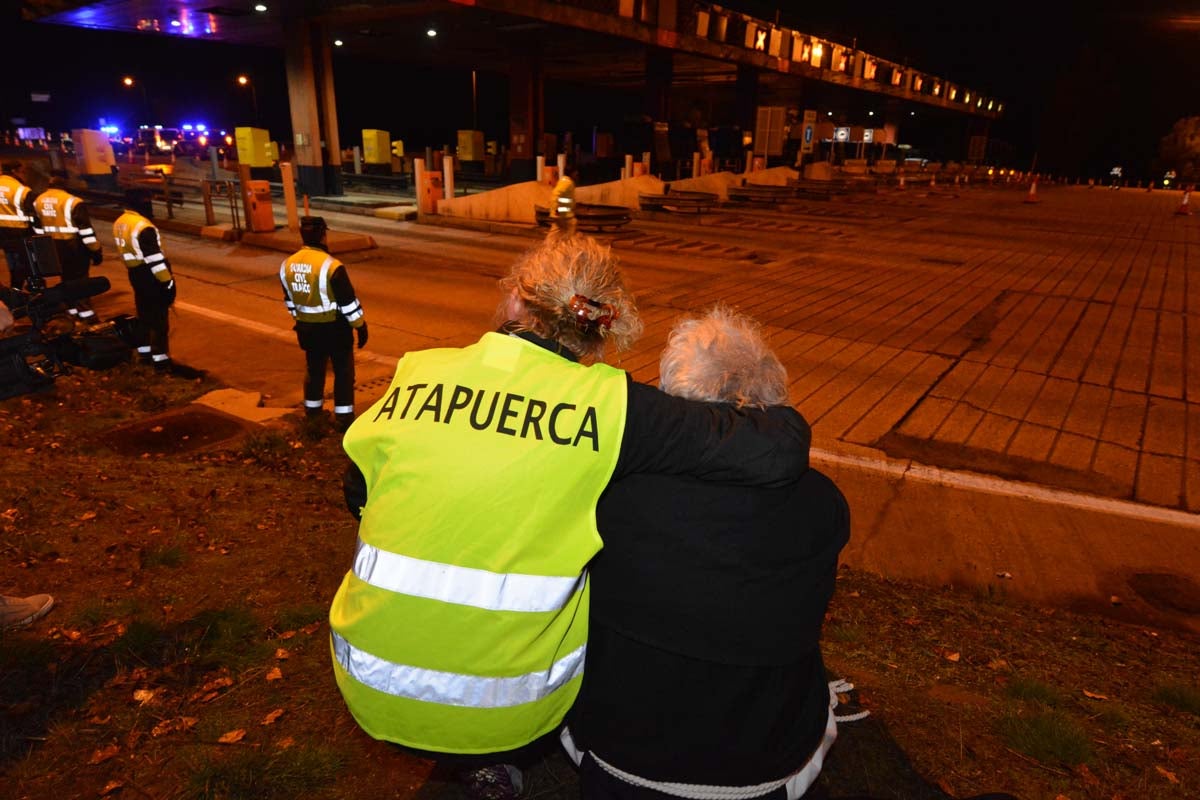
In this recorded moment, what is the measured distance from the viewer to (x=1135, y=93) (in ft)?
223

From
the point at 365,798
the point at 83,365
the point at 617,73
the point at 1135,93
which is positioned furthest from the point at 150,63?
the point at 1135,93

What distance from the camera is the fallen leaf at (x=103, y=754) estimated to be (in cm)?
269

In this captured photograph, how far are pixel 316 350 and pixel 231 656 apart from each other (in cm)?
369

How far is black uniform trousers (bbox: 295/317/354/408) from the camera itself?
6441mm

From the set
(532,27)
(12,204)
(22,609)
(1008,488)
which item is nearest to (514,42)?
(532,27)

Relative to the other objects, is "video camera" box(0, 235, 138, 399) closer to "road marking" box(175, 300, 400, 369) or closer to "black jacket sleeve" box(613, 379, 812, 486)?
"road marking" box(175, 300, 400, 369)

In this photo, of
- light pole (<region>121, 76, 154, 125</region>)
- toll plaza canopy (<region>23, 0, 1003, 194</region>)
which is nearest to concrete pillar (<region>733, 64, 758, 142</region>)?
toll plaza canopy (<region>23, 0, 1003, 194</region>)

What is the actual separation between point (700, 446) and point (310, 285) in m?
5.45

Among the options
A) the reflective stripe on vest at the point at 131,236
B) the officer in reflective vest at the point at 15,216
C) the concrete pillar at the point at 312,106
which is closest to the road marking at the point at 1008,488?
the reflective stripe on vest at the point at 131,236

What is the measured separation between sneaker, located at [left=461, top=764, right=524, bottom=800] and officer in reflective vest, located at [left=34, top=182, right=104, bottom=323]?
30.6 ft

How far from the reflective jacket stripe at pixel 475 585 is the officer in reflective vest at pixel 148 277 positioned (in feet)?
24.5

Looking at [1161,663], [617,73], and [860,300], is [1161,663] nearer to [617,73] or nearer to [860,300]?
[860,300]

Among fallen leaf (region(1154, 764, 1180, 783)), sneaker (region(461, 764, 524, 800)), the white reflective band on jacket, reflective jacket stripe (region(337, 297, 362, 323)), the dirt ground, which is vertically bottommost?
the dirt ground

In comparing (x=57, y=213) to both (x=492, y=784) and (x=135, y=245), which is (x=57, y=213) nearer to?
(x=135, y=245)
